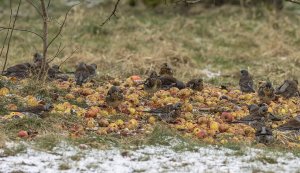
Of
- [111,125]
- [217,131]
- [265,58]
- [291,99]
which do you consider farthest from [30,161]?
[265,58]

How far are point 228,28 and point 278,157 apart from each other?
39.2 ft

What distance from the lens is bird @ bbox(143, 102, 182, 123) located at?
8516 mm

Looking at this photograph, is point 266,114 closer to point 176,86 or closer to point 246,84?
point 176,86

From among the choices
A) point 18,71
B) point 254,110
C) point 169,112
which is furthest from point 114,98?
point 18,71

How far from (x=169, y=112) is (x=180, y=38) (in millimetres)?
9195

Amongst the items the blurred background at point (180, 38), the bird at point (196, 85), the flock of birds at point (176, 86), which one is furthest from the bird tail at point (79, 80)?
the blurred background at point (180, 38)

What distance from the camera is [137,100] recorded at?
9352 millimetres

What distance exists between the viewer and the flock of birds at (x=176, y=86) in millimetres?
8422

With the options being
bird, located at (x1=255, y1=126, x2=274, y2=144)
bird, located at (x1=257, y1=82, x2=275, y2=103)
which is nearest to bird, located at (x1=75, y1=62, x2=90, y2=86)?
bird, located at (x1=257, y1=82, x2=275, y2=103)

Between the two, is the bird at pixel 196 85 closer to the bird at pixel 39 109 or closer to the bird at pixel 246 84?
the bird at pixel 246 84

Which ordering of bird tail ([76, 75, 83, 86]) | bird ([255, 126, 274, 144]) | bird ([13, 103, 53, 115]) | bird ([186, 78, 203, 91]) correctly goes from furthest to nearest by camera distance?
1. bird ([186, 78, 203, 91])
2. bird tail ([76, 75, 83, 86])
3. bird ([13, 103, 53, 115])
4. bird ([255, 126, 274, 144])

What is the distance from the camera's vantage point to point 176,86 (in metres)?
10.4

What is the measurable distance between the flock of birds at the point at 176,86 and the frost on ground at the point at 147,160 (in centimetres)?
75

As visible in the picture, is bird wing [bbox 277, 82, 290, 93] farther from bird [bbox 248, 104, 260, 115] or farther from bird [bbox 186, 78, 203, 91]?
bird [bbox 248, 104, 260, 115]
